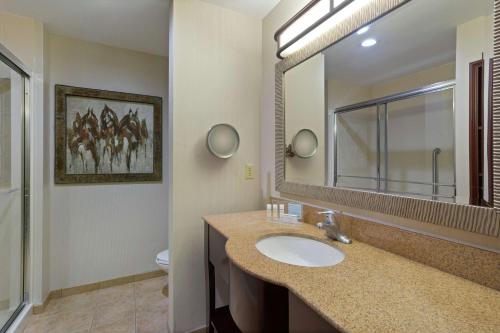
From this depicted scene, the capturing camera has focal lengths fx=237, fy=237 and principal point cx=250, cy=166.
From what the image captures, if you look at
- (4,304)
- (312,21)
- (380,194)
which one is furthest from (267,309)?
(4,304)

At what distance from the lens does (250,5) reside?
66.8 inches

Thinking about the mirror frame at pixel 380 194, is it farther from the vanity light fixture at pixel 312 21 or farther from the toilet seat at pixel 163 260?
the toilet seat at pixel 163 260

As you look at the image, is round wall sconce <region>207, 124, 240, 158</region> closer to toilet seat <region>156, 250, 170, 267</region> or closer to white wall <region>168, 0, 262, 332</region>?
white wall <region>168, 0, 262, 332</region>

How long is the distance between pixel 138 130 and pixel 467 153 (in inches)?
96.7

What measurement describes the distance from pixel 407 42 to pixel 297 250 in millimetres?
1030

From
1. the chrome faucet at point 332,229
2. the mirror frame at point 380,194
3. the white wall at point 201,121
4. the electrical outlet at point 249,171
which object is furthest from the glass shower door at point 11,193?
the chrome faucet at point 332,229

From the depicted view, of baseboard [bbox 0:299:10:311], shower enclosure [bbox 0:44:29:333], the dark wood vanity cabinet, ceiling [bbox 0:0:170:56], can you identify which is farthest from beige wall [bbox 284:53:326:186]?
baseboard [bbox 0:299:10:311]

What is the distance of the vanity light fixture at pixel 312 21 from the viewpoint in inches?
44.1

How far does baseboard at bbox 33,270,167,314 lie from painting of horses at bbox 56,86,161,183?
97 cm

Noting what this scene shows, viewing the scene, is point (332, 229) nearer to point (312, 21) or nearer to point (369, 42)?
point (369, 42)

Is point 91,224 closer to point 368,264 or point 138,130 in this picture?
point 138,130

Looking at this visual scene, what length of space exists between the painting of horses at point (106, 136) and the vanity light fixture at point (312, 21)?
1.56m

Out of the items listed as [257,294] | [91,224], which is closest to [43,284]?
[91,224]

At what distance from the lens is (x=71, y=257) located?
2.15m
